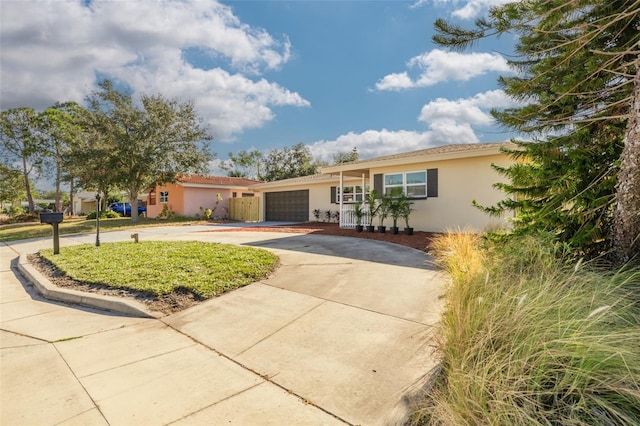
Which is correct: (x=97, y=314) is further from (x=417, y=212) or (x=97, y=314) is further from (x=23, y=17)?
(x=417, y=212)

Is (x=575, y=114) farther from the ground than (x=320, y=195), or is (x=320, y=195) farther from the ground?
(x=575, y=114)

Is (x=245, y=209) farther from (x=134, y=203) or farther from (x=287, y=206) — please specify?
(x=134, y=203)

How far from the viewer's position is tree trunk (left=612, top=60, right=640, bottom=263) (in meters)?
3.96

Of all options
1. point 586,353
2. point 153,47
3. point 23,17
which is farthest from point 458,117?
point 23,17

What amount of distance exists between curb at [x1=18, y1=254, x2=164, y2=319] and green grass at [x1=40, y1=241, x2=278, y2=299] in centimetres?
37

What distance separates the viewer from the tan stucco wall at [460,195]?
11.2 m

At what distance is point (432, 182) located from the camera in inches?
496

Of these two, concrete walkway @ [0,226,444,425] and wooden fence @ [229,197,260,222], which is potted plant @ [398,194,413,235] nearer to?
concrete walkway @ [0,226,444,425]

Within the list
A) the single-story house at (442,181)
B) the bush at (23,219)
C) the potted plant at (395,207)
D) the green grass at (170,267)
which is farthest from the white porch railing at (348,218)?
the bush at (23,219)

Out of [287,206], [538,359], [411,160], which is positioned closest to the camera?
[538,359]

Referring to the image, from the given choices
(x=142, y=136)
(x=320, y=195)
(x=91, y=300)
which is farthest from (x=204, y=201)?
(x=91, y=300)

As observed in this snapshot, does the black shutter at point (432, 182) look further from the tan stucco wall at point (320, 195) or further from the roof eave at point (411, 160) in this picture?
the tan stucco wall at point (320, 195)

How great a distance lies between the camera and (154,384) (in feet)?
9.15

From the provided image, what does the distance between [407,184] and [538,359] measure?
11.7 metres
